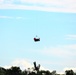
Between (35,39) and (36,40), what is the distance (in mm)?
1125

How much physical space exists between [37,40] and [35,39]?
1.29 m

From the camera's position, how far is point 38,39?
188 metres

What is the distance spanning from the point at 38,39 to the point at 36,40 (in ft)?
2.94

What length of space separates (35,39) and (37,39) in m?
1.05

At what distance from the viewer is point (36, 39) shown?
187500 mm

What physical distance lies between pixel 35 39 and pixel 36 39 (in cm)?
73

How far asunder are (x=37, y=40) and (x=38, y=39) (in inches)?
25.1

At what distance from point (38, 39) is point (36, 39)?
28.8 inches

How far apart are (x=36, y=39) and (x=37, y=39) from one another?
386 millimetres

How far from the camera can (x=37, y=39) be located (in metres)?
187

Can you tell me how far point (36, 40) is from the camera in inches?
7367

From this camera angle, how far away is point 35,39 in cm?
18812

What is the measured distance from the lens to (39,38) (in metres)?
186
